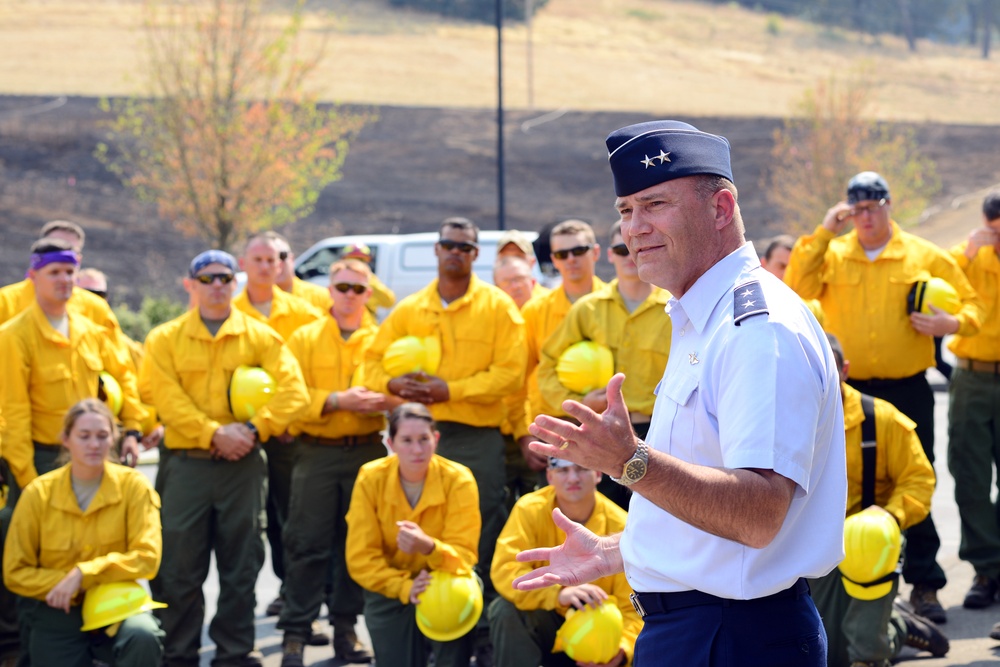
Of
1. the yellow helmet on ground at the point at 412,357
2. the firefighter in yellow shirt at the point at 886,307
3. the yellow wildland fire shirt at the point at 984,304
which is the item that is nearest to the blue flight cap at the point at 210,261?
the yellow helmet on ground at the point at 412,357

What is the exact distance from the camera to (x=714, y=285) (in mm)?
2797

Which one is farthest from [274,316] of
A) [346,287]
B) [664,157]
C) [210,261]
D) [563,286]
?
[664,157]

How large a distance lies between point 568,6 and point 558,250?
6879 centimetres

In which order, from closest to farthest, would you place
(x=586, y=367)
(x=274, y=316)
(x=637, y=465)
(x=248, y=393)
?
(x=637, y=465)
(x=586, y=367)
(x=248, y=393)
(x=274, y=316)

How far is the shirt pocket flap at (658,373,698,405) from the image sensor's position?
2.71 metres

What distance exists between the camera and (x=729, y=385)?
8.46 ft

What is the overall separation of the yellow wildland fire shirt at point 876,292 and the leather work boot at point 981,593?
4.34 ft

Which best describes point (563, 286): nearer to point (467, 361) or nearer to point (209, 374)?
point (467, 361)

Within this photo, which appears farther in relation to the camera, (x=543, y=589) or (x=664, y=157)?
(x=543, y=589)

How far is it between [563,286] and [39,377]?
3.30 metres

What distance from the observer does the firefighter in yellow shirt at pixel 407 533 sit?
6457mm

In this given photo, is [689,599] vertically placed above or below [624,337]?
below

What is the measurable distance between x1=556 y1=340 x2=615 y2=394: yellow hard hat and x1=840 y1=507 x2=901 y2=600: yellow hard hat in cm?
161

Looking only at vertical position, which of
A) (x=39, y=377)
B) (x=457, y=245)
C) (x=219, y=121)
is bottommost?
(x=39, y=377)
